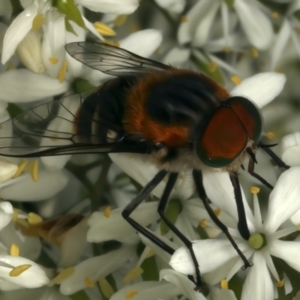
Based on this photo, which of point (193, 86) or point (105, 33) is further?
point (105, 33)

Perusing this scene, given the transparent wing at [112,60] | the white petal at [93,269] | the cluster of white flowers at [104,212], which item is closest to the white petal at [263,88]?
the cluster of white flowers at [104,212]

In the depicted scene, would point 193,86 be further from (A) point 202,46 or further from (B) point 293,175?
(A) point 202,46

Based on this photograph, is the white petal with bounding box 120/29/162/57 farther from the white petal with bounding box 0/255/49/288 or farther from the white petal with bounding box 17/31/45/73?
the white petal with bounding box 0/255/49/288

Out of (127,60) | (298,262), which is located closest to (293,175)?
A: (298,262)

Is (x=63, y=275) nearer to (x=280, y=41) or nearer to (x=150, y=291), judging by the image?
(x=150, y=291)

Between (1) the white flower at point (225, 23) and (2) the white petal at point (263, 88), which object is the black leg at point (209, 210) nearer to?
(2) the white petal at point (263, 88)

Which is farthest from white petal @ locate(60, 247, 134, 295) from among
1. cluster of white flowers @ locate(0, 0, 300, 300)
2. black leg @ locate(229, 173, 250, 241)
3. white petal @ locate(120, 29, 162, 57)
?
white petal @ locate(120, 29, 162, 57)

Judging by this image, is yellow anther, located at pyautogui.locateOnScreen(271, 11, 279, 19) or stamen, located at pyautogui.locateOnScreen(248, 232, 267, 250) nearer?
stamen, located at pyautogui.locateOnScreen(248, 232, 267, 250)
